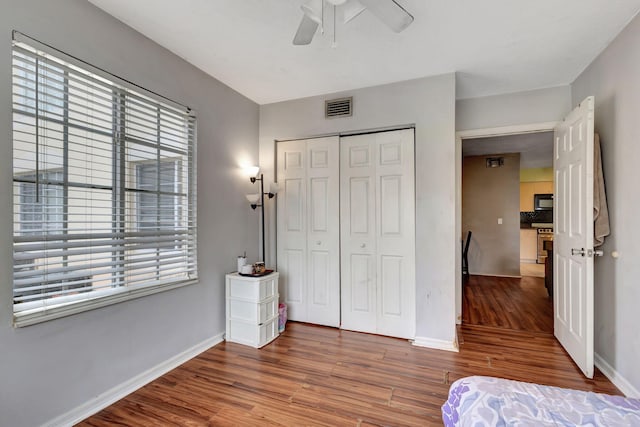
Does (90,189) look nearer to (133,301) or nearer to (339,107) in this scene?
(133,301)

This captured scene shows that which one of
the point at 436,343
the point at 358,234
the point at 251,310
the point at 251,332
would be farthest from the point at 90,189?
the point at 436,343

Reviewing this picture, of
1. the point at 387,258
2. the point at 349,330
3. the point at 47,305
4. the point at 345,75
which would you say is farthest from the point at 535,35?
the point at 47,305

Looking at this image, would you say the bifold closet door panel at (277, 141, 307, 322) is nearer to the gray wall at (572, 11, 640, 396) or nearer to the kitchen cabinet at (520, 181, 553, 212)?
the gray wall at (572, 11, 640, 396)

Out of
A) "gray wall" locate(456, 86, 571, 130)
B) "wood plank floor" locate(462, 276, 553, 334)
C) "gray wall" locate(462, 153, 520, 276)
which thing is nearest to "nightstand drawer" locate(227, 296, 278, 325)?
"wood plank floor" locate(462, 276, 553, 334)

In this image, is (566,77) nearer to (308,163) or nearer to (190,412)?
(308,163)

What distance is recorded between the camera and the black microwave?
7.75m

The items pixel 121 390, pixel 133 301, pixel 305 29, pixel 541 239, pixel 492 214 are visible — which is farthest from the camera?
pixel 541 239

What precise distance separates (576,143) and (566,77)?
0.86m

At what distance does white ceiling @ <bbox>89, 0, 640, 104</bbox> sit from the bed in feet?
7.03

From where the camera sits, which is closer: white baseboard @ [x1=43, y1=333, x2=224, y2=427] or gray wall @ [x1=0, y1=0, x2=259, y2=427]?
gray wall @ [x1=0, y1=0, x2=259, y2=427]

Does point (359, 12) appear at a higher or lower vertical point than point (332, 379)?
higher

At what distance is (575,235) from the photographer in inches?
97.7

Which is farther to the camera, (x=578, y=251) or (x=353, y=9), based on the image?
(x=578, y=251)

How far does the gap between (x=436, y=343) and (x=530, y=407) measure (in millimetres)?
1757
